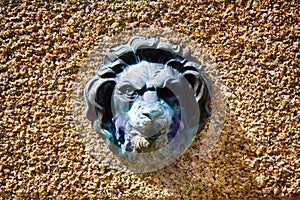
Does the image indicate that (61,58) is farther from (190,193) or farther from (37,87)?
(190,193)

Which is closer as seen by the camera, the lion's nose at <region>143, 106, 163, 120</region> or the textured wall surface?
the lion's nose at <region>143, 106, 163, 120</region>

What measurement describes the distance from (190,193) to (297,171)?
0.82 feet

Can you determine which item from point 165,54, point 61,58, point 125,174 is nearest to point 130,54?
point 165,54

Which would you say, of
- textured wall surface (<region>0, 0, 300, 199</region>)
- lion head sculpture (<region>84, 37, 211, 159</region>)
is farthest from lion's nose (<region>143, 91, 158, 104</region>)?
textured wall surface (<region>0, 0, 300, 199</region>)

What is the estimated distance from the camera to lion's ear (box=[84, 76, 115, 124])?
1.26 meters

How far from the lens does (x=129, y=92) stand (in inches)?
48.3

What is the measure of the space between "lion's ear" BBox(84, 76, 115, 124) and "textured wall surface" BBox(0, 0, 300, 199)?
7 centimetres

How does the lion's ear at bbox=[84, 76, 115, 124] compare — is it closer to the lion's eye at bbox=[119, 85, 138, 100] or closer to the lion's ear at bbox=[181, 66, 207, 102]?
the lion's eye at bbox=[119, 85, 138, 100]

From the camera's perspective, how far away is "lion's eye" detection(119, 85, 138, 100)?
4.00 feet

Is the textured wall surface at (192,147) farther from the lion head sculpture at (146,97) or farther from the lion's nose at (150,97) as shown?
the lion's nose at (150,97)

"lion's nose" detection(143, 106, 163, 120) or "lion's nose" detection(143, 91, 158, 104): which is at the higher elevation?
"lion's nose" detection(143, 91, 158, 104)

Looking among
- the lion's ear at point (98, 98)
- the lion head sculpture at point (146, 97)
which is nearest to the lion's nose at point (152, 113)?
the lion head sculpture at point (146, 97)

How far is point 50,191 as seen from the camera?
53.1 inches

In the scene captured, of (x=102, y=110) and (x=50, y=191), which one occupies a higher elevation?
(x=102, y=110)
